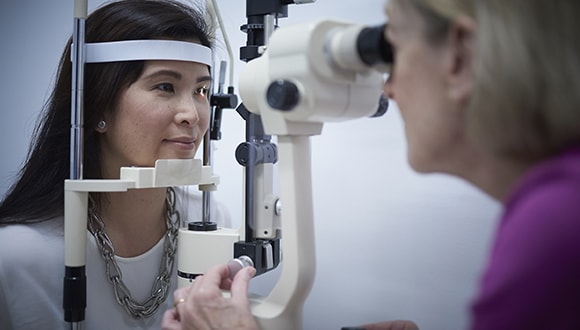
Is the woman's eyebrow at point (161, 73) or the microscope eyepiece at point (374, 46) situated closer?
the microscope eyepiece at point (374, 46)

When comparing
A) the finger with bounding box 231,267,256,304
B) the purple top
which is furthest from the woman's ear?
the finger with bounding box 231,267,256,304

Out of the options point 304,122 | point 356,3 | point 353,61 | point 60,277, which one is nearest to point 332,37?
point 353,61

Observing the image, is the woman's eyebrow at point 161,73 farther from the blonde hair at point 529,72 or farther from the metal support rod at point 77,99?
the blonde hair at point 529,72

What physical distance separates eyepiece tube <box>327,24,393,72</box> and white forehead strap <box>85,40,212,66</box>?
63cm

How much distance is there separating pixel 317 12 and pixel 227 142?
0.53 metres

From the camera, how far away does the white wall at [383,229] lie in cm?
118

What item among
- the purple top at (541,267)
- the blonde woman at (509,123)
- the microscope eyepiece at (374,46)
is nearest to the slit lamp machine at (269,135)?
the microscope eyepiece at (374,46)

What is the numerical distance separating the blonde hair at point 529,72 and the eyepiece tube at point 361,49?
7.2 inches

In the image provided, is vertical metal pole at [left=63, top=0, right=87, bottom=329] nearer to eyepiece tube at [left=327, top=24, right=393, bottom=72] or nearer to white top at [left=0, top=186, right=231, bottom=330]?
white top at [left=0, top=186, right=231, bottom=330]

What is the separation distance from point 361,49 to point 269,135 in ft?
1.14

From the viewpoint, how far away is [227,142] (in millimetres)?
1610

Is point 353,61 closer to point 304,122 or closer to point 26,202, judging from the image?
point 304,122

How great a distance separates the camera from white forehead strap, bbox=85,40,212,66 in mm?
1154

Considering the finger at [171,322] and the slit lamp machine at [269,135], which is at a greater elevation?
the slit lamp machine at [269,135]
